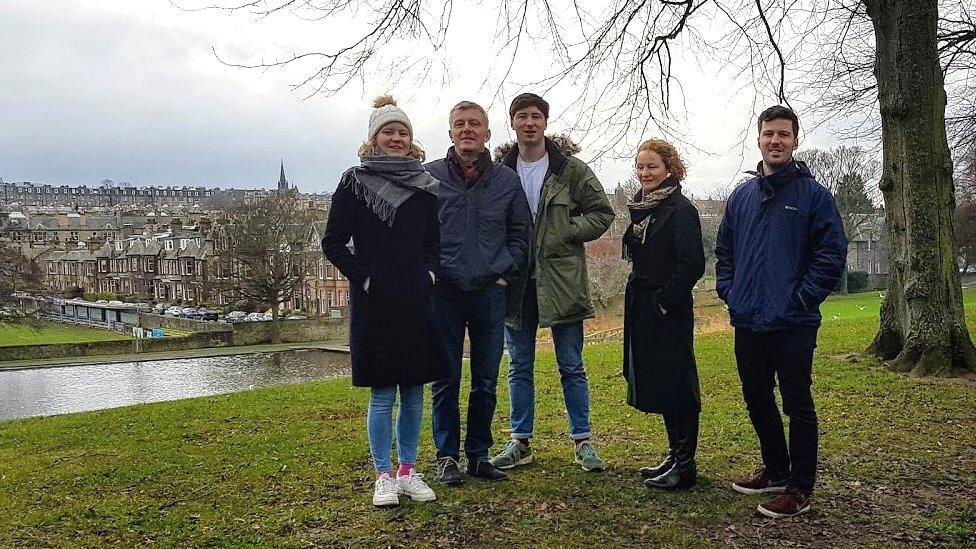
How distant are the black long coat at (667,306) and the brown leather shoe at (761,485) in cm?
49

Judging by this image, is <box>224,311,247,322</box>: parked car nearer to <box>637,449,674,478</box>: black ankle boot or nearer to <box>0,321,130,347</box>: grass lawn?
<box>0,321,130,347</box>: grass lawn

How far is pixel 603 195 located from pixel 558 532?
7.25ft

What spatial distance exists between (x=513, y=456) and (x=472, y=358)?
764 millimetres

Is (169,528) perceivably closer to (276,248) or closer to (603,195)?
(603,195)

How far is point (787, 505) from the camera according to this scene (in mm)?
4273

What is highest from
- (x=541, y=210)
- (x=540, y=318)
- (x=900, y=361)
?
(x=541, y=210)

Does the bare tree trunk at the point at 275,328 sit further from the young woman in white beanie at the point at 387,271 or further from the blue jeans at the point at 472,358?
the young woman in white beanie at the point at 387,271

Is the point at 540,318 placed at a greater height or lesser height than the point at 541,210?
lesser

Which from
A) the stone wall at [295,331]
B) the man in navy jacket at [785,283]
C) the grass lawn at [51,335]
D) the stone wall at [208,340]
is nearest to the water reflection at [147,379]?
the stone wall at [208,340]

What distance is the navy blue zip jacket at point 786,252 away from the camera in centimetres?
426

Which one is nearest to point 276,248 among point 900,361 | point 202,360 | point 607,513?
point 202,360

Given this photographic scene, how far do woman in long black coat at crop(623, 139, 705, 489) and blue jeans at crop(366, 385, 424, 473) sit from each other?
131 centimetres

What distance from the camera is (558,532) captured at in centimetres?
412

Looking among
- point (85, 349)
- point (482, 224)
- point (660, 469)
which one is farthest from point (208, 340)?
point (660, 469)
